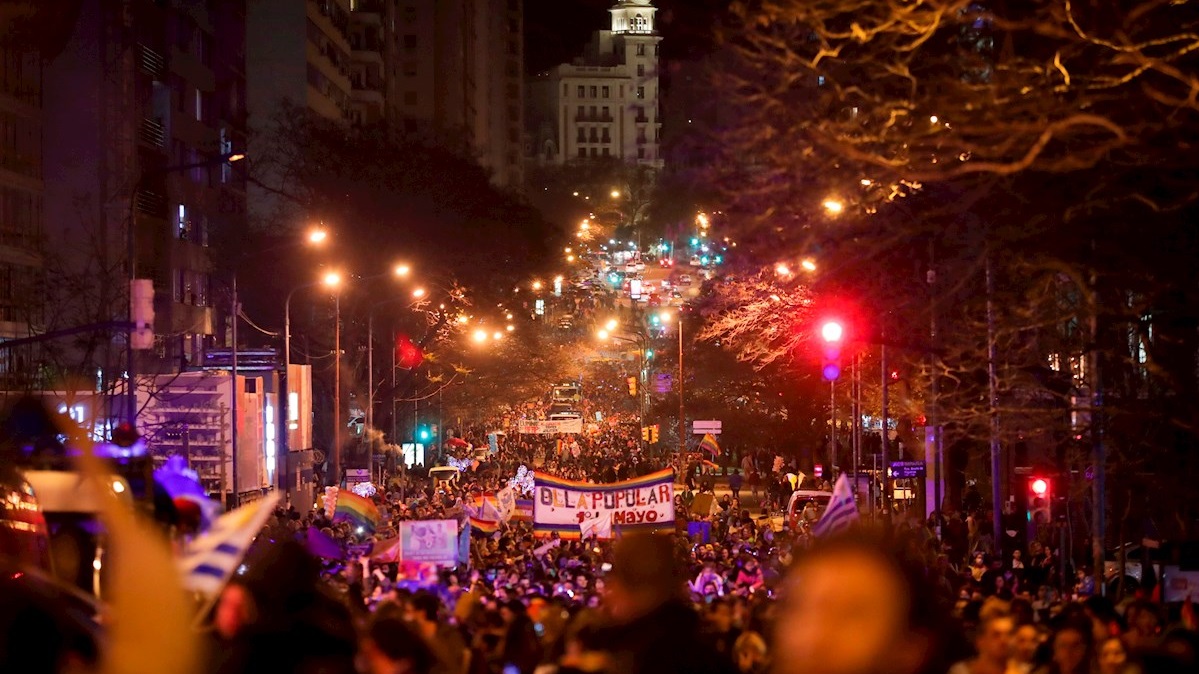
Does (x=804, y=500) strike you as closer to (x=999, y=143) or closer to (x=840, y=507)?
(x=840, y=507)

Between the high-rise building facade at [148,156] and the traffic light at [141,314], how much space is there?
10.4m

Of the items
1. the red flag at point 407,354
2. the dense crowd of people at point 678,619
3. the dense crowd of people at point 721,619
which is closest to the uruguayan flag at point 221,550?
the dense crowd of people at point 678,619

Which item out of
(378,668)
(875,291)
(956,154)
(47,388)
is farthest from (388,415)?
(378,668)

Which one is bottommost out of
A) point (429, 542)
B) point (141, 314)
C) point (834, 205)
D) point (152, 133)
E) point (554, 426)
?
point (429, 542)

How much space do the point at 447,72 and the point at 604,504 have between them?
109677mm

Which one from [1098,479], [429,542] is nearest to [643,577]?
[1098,479]

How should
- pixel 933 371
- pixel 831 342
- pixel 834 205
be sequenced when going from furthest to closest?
pixel 831 342
pixel 933 371
pixel 834 205

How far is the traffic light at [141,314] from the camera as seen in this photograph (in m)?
24.6

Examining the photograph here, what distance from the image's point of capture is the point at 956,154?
13711 millimetres

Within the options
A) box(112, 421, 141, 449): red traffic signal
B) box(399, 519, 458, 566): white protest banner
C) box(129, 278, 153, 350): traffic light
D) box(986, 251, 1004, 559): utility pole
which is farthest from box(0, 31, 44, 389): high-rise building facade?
box(112, 421, 141, 449): red traffic signal

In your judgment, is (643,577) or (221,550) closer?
(643,577)

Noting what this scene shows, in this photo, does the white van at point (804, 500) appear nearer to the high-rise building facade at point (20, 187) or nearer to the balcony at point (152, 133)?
the high-rise building facade at point (20, 187)

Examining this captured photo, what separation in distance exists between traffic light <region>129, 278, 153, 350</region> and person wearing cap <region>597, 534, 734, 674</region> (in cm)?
1855

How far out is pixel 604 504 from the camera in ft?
82.7
